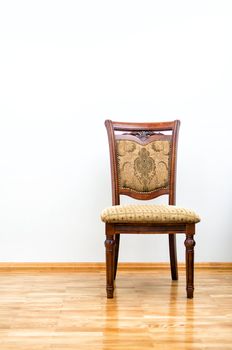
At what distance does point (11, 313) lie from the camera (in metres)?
2.38

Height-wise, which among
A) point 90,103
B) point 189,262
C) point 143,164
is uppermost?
point 90,103

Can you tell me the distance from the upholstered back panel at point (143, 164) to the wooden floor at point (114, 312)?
60 centimetres

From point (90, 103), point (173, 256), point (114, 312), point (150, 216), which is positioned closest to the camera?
point (114, 312)

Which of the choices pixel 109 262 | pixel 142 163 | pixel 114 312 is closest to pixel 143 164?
pixel 142 163

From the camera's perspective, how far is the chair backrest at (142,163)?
10.1 feet

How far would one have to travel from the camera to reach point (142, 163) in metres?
3.10

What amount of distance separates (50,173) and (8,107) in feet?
1.72

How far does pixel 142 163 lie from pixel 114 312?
3.31 ft

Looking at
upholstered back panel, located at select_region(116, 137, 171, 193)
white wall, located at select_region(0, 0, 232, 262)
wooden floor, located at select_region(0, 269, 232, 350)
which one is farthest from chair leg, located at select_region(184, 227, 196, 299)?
white wall, located at select_region(0, 0, 232, 262)

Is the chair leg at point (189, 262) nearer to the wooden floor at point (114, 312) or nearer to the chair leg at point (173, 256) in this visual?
the wooden floor at point (114, 312)

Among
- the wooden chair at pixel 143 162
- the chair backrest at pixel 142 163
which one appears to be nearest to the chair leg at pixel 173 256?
the wooden chair at pixel 143 162

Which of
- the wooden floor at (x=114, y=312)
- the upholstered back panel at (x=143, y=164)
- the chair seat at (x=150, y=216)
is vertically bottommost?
the wooden floor at (x=114, y=312)

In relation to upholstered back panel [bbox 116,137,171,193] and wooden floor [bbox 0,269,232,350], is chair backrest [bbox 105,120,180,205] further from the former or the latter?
wooden floor [bbox 0,269,232,350]

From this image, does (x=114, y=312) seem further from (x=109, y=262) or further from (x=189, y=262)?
(x=189, y=262)
